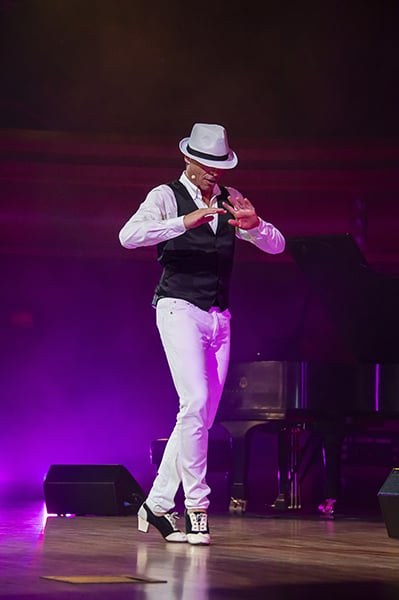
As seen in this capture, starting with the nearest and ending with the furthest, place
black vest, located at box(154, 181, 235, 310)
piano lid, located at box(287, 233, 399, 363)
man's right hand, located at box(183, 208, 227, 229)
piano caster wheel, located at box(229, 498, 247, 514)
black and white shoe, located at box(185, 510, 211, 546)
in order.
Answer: man's right hand, located at box(183, 208, 227, 229) < black and white shoe, located at box(185, 510, 211, 546) < black vest, located at box(154, 181, 235, 310) < piano lid, located at box(287, 233, 399, 363) < piano caster wheel, located at box(229, 498, 247, 514)

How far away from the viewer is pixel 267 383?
5.91 meters

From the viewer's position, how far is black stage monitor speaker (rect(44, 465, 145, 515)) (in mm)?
5594

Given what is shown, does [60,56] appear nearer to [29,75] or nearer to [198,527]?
[29,75]

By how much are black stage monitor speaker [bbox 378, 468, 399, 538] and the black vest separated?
3.50ft

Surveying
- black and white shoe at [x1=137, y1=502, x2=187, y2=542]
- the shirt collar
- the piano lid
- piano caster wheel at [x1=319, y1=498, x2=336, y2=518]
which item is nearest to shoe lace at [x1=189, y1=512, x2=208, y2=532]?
black and white shoe at [x1=137, y1=502, x2=187, y2=542]

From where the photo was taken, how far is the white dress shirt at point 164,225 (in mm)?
3855

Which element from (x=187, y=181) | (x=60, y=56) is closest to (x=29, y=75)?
(x=60, y=56)

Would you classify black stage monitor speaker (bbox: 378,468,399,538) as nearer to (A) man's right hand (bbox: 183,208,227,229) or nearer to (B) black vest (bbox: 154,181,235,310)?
(B) black vest (bbox: 154,181,235,310)

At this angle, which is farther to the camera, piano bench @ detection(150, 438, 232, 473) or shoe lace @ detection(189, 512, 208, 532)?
piano bench @ detection(150, 438, 232, 473)

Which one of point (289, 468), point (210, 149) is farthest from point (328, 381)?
point (210, 149)

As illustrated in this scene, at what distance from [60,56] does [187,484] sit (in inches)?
232

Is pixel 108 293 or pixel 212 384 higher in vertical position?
pixel 108 293

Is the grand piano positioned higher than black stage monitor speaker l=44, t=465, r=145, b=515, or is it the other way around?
the grand piano

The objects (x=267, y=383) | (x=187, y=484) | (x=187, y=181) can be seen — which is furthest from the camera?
(x=267, y=383)
